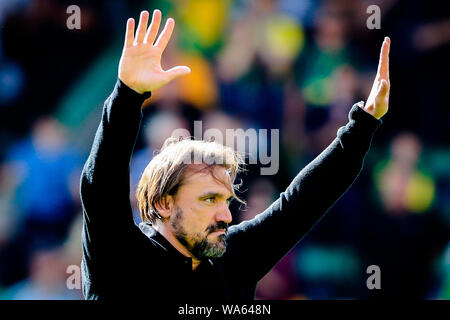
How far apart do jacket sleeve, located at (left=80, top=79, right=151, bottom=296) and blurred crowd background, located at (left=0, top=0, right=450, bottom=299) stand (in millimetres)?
1619

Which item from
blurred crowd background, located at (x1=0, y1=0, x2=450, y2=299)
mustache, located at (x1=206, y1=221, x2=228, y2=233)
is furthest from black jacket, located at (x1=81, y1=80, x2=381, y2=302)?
blurred crowd background, located at (x1=0, y1=0, x2=450, y2=299)

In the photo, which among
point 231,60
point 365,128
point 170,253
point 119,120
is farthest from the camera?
point 231,60

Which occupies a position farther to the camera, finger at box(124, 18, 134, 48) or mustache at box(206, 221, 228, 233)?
mustache at box(206, 221, 228, 233)

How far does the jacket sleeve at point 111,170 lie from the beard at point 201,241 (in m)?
0.25

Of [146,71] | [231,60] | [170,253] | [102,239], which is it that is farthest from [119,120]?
[231,60]

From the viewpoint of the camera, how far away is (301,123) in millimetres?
3553

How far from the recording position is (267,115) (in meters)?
3.54

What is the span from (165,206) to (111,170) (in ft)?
1.26

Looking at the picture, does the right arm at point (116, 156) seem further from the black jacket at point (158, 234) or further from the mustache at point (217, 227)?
the mustache at point (217, 227)

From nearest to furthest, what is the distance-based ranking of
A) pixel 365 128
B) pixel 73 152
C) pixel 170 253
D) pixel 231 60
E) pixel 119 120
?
pixel 119 120, pixel 170 253, pixel 365 128, pixel 73 152, pixel 231 60

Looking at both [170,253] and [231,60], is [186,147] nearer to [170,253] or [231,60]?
[170,253]

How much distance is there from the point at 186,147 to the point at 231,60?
5.77 feet

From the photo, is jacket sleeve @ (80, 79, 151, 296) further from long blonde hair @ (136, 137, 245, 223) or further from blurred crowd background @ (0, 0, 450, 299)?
blurred crowd background @ (0, 0, 450, 299)

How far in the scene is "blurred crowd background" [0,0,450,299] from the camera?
3324 mm
